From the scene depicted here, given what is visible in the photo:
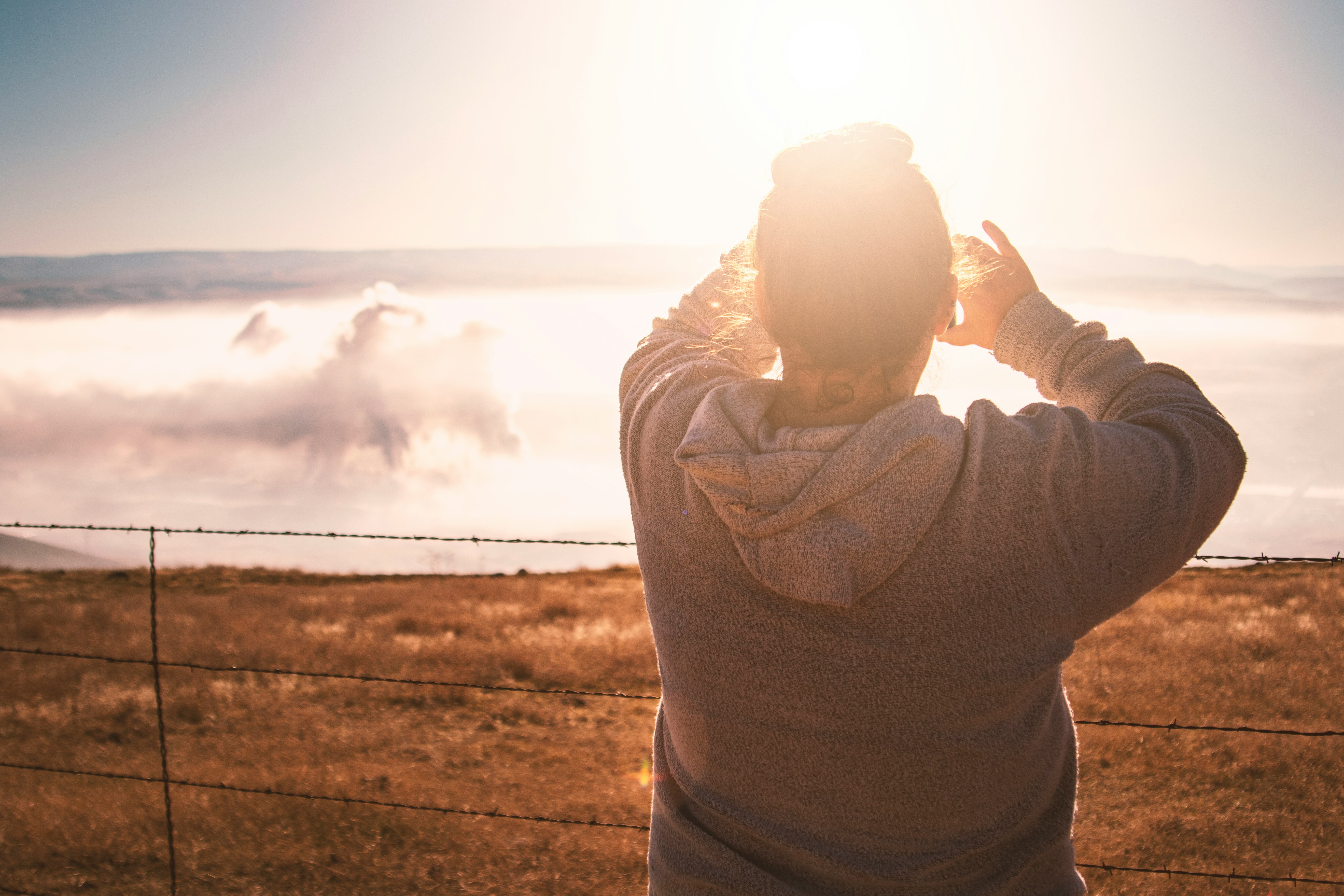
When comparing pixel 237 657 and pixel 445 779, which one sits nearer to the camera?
pixel 445 779

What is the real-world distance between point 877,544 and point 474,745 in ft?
21.9

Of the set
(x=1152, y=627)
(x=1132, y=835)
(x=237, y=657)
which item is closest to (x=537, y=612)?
(x=237, y=657)

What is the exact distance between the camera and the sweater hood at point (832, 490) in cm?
88

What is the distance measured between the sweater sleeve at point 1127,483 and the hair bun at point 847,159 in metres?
0.30

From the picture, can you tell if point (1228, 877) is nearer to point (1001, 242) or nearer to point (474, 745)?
point (1001, 242)

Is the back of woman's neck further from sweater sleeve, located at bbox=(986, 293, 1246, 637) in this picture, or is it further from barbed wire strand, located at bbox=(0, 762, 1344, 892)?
barbed wire strand, located at bbox=(0, 762, 1344, 892)

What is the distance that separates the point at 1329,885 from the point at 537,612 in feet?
34.8

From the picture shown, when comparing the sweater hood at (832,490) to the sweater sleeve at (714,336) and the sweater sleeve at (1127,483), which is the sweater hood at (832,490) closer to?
the sweater sleeve at (1127,483)

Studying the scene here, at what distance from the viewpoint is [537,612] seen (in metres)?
13.5

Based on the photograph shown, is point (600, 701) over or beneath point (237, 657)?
over

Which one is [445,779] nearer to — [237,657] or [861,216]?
[861,216]

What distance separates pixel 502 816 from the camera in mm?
2779

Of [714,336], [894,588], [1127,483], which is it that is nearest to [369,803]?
[714,336]

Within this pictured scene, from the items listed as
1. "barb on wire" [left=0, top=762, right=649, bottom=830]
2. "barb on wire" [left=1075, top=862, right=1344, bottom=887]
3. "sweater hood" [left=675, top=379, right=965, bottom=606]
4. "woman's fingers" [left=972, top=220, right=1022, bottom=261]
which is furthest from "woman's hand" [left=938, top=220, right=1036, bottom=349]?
"barb on wire" [left=1075, top=862, right=1344, bottom=887]
